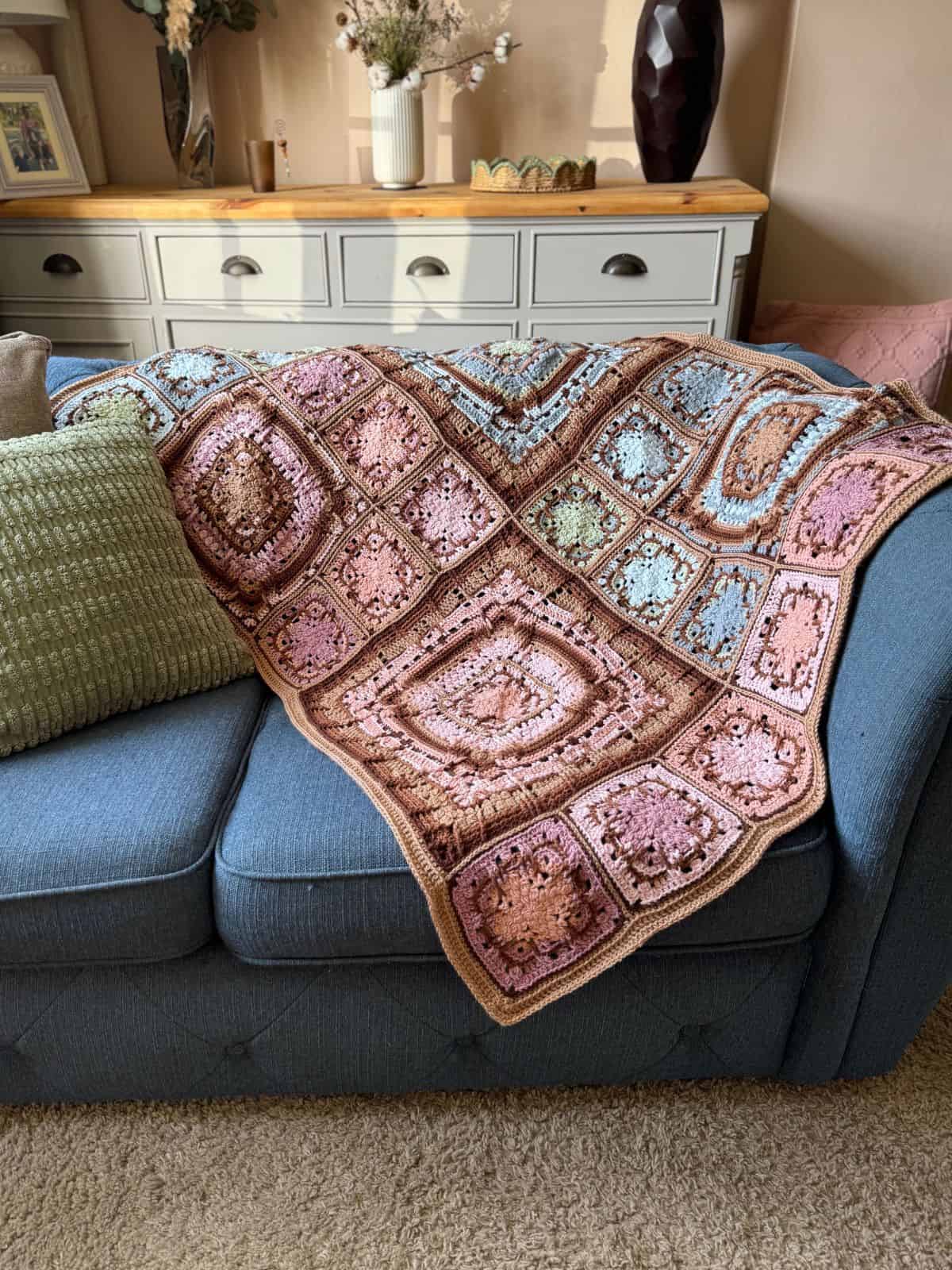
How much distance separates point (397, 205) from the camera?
7.80ft

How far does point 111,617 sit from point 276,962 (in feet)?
1.60

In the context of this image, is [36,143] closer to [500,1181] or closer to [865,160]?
[865,160]

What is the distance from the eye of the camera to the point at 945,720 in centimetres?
106

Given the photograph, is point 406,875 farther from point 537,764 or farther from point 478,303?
point 478,303


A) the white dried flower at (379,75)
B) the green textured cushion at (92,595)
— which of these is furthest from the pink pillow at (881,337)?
the green textured cushion at (92,595)

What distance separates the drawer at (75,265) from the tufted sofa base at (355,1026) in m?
1.92

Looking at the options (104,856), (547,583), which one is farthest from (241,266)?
(104,856)

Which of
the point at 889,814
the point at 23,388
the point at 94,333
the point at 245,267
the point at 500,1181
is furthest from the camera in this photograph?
the point at 94,333

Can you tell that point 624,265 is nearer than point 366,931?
No

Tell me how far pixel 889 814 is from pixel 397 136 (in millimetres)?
2167

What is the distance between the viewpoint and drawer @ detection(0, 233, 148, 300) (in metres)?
2.50

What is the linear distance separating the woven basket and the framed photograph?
42.5 inches

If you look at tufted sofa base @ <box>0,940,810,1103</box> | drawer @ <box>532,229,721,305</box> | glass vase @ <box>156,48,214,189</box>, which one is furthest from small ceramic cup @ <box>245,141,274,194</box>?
tufted sofa base @ <box>0,940,810,1103</box>

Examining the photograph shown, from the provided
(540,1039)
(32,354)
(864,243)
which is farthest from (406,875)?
(864,243)
